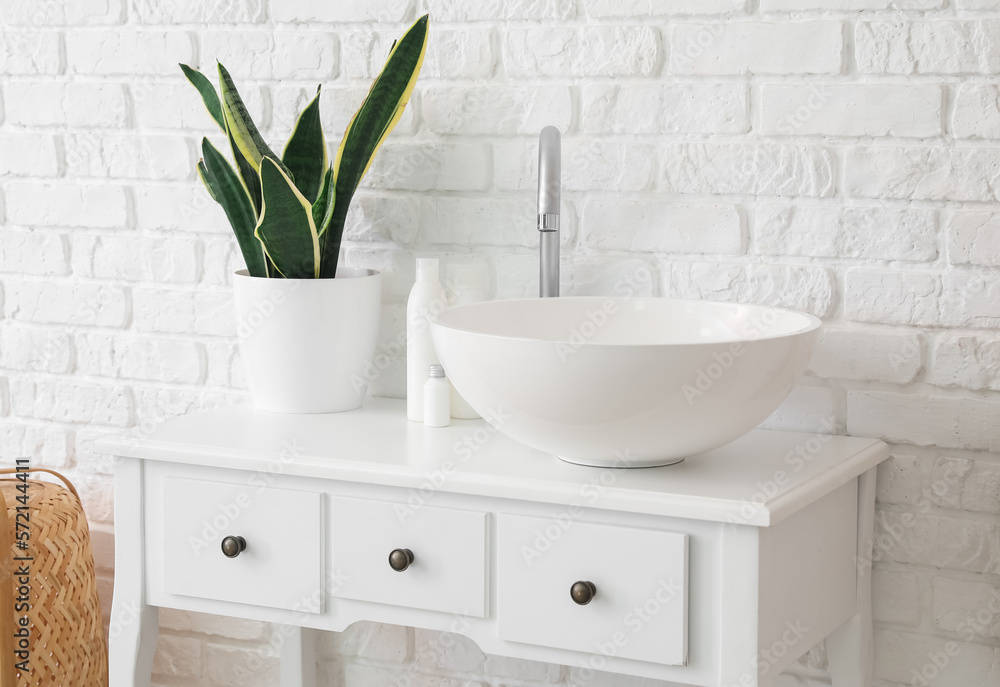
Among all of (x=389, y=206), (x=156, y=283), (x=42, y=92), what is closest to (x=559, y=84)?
(x=389, y=206)

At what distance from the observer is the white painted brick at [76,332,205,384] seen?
1731mm

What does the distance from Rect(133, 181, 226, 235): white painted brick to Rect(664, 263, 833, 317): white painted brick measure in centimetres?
70

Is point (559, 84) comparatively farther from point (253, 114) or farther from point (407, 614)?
point (407, 614)

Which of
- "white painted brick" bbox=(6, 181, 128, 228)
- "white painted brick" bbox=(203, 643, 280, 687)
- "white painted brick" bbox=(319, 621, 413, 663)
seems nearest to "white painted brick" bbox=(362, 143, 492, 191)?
"white painted brick" bbox=(6, 181, 128, 228)

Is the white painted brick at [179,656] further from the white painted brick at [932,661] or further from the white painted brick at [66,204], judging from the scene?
the white painted brick at [932,661]

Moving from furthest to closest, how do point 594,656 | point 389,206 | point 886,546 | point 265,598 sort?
point 389,206
point 886,546
point 265,598
point 594,656

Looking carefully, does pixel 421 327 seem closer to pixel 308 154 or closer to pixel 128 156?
pixel 308 154

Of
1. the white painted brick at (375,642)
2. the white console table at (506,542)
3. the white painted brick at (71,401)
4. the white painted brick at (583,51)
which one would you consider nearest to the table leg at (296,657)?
the white painted brick at (375,642)

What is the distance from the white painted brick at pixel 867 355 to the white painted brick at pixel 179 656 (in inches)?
42.5

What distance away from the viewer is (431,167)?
5.08ft

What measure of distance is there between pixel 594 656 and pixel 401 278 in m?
0.66

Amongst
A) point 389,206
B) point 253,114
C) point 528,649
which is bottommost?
point 528,649

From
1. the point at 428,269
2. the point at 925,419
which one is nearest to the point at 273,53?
the point at 428,269

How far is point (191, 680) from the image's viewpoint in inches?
71.2
